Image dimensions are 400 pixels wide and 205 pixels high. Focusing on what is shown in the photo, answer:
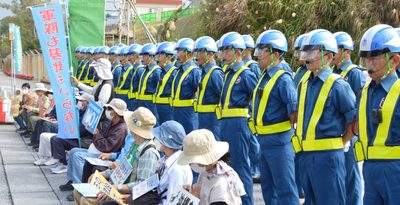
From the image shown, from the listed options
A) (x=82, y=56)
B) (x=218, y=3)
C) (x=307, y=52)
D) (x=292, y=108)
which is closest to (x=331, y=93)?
(x=307, y=52)

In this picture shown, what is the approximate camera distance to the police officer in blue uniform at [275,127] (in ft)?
18.5

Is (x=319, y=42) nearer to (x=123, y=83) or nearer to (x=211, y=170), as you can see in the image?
(x=211, y=170)

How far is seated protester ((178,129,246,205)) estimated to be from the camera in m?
4.10

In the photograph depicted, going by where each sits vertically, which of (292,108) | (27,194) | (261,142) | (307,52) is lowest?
(27,194)

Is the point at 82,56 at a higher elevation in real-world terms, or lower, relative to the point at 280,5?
lower

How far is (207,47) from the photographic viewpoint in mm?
8414

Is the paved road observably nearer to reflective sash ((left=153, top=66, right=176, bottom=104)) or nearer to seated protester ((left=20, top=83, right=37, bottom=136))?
seated protester ((left=20, top=83, right=37, bottom=136))

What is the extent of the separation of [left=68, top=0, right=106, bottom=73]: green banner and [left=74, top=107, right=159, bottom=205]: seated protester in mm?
10806

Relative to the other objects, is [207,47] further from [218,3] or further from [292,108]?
[218,3]

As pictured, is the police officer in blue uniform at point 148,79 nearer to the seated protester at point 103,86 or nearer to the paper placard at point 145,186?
the seated protester at point 103,86

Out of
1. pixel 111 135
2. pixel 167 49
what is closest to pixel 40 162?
pixel 167 49

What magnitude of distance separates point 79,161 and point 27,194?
999mm

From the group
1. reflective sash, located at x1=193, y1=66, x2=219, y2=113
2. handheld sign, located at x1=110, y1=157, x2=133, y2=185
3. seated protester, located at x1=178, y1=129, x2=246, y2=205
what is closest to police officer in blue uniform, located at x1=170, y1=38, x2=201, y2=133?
reflective sash, located at x1=193, y1=66, x2=219, y2=113

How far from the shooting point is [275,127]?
5746 mm
